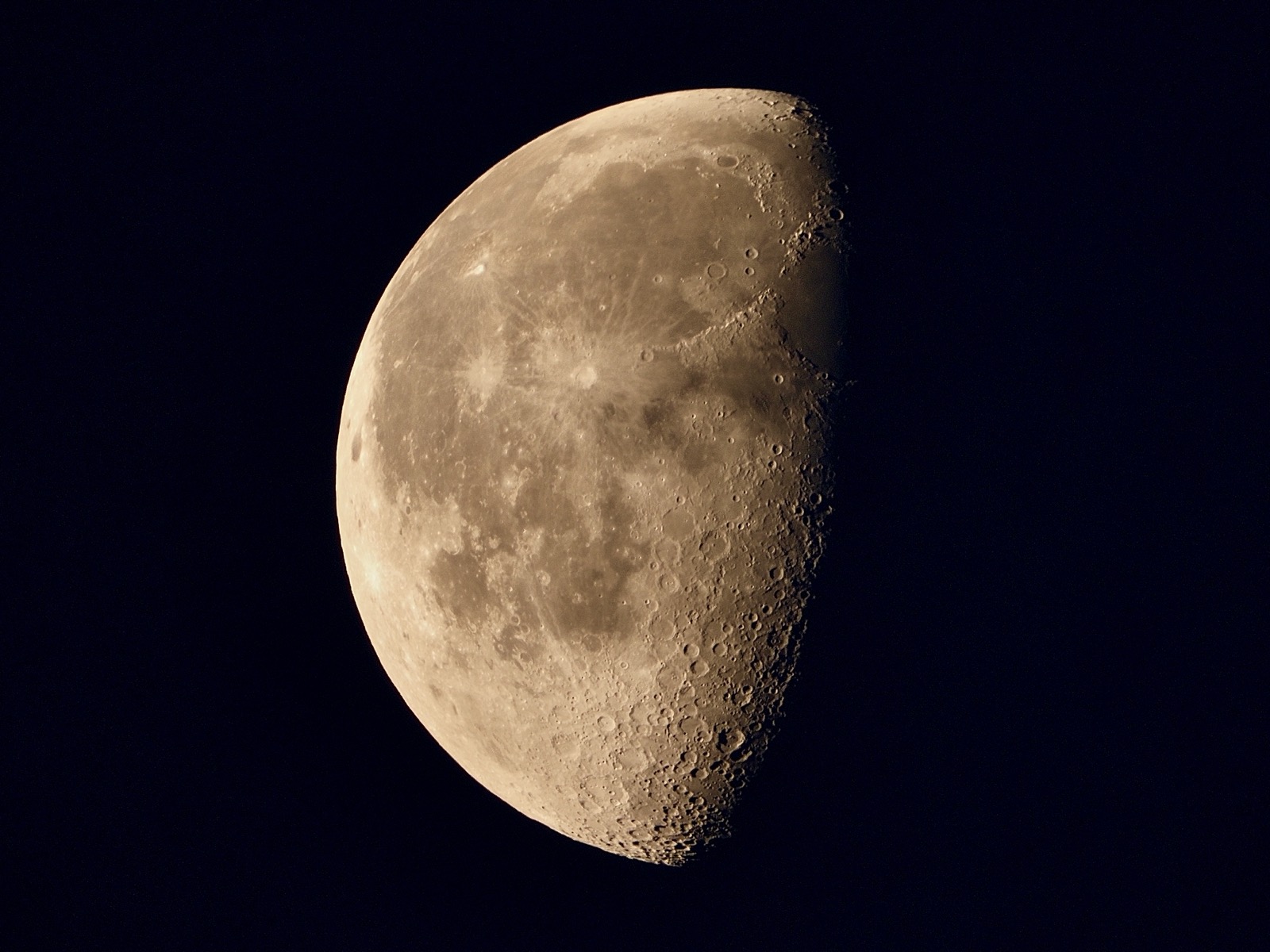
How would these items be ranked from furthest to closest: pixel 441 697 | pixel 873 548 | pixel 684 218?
1. pixel 441 697
2. pixel 684 218
3. pixel 873 548

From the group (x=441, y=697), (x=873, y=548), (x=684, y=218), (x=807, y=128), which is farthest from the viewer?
(x=441, y=697)

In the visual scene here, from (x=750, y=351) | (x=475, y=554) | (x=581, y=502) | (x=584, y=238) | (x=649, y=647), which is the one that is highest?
(x=584, y=238)

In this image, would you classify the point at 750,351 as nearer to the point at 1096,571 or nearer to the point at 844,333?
the point at 844,333

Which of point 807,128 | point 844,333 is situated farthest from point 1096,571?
point 807,128

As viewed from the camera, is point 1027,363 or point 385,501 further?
point 385,501

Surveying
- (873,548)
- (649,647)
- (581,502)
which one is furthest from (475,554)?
(873,548)

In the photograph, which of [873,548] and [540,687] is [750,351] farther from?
[540,687]

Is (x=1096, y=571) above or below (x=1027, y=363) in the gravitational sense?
below
